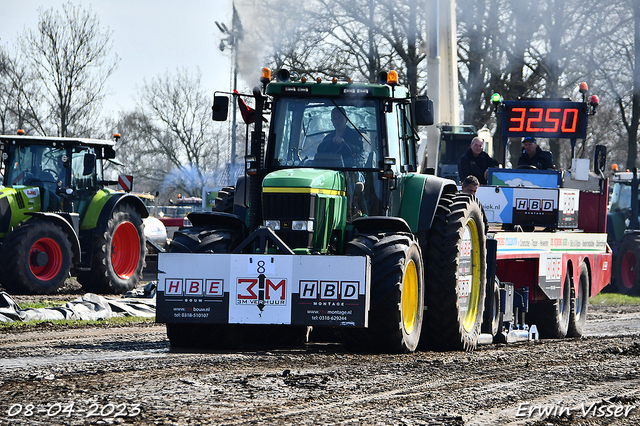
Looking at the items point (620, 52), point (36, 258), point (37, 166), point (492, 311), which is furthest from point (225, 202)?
point (620, 52)

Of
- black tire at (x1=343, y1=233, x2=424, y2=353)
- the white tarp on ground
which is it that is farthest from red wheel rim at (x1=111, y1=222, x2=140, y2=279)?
black tire at (x1=343, y1=233, x2=424, y2=353)

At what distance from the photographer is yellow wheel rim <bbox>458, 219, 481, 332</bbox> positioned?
900cm

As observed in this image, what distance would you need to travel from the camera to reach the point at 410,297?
7.95 meters

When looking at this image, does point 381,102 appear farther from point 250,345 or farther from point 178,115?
point 178,115

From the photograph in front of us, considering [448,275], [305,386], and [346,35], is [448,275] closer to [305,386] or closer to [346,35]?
[305,386]

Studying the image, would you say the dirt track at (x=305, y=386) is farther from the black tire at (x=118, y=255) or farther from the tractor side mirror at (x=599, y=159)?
the black tire at (x=118, y=255)

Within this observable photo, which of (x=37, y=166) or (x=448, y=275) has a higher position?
(x=37, y=166)

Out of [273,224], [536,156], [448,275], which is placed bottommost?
[448,275]

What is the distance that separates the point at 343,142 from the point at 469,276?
85.1 inches

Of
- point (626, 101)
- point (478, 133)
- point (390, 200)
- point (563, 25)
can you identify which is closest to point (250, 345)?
point (390, 200)

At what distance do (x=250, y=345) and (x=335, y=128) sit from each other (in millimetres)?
2172

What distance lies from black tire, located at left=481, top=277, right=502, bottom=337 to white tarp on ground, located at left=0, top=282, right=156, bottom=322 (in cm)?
495

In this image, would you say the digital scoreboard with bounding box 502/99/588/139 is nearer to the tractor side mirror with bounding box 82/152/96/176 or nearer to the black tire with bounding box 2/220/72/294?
the tractor side mirror with bounding box 82/152/96/176

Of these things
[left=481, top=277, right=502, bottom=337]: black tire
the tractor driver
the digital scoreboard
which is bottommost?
[left=481, top=277, right=502, bottom=337]: black tire
